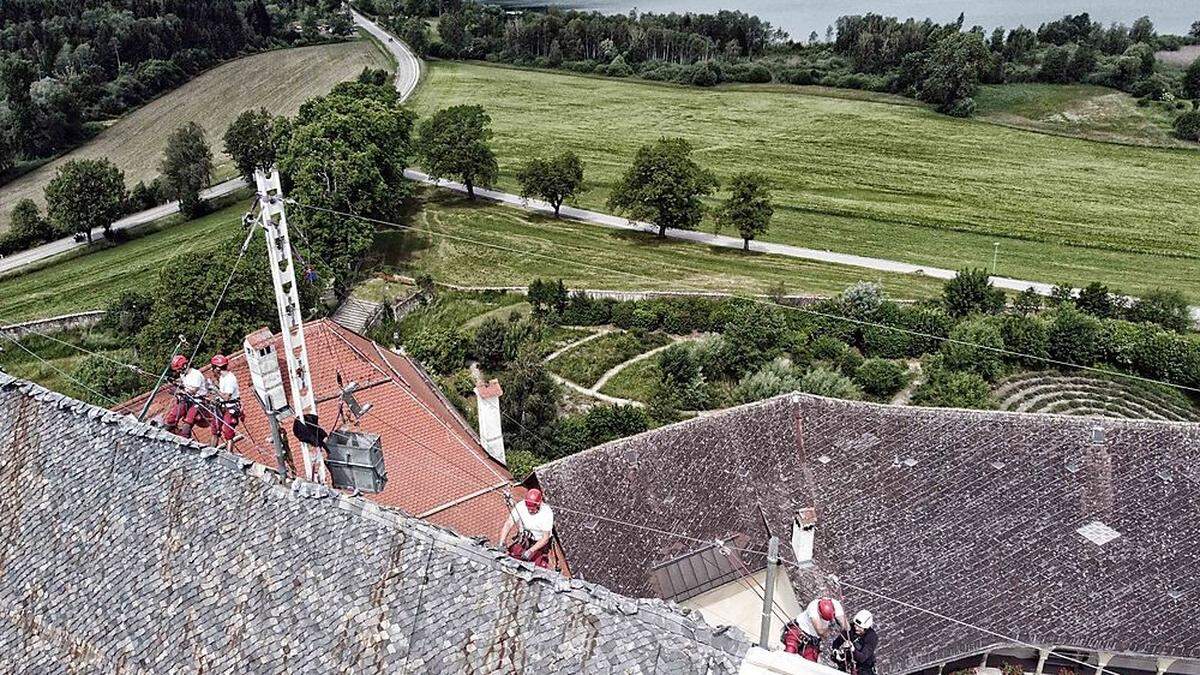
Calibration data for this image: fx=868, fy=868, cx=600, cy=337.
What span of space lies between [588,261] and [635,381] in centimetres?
2260

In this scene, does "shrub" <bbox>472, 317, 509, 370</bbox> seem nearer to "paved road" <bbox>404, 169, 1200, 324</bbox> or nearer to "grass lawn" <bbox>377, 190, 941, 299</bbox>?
"grass lawn" <bbox>377, 190, 941, 299</bbox>

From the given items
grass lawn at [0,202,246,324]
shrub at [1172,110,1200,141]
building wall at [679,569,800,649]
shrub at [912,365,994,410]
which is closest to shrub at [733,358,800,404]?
shrub at [912,365,994,410]

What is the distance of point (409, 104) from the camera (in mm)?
124188


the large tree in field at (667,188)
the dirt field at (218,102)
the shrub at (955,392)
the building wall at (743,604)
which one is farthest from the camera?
the dirt field at (218,102)

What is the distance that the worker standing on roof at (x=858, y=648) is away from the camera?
15258 mm

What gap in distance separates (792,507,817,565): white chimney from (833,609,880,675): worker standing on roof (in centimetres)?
1032

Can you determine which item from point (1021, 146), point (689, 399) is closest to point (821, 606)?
point (689, 399)

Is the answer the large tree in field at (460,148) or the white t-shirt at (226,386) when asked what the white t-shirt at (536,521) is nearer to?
the white t-shirt at (226,386)

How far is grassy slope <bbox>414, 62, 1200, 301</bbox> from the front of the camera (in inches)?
3022

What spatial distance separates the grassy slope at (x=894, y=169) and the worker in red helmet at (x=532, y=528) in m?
62.6

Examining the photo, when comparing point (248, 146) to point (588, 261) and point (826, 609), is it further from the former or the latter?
point (826, 609)

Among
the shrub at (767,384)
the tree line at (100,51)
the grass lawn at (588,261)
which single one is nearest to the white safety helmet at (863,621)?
the shrub at (767,384)

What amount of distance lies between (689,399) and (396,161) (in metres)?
38.6

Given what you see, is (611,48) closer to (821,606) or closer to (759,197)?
(759,197)
